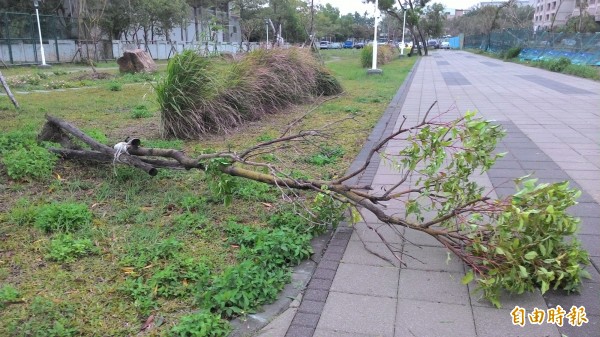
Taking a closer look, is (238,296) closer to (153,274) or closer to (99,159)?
(153,274)

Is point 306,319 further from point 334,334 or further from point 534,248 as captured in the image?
point 534,248

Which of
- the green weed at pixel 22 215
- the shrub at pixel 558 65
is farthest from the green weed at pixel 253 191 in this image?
the shrub at pixel 558 65

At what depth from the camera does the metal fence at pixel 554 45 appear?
67.8 feet

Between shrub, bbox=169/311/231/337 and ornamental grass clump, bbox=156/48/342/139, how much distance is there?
14.5ft

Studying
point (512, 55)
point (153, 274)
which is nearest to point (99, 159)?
point (153, 274)

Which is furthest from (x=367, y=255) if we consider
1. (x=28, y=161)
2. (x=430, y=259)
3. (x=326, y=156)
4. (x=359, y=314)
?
(x=28, y=161)

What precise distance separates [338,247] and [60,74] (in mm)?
16973

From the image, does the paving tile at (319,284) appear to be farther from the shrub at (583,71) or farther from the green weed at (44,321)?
the shrub at (583,71)

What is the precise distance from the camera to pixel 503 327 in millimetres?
2445

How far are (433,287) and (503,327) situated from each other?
476mm

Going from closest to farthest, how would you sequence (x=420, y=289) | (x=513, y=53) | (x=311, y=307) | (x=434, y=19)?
(x=311, y=307) → (x=420, y=289) → (x=513, y=53) → (x=434, y=19)

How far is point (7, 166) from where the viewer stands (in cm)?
448

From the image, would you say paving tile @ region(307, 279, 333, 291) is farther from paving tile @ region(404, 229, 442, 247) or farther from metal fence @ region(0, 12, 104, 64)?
metal fence @ region(0, 12, 104, 64)

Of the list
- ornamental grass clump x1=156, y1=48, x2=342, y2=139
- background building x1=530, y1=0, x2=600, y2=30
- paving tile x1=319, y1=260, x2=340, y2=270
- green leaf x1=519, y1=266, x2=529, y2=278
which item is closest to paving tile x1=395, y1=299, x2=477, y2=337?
green leaf x1=519, y1=266, x2=529, y2=278
